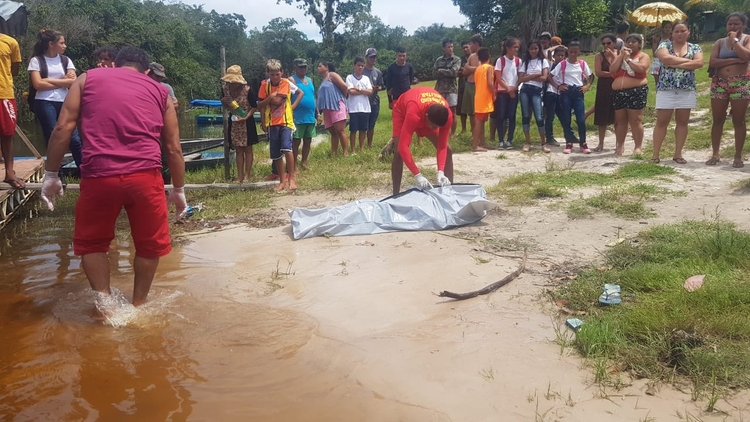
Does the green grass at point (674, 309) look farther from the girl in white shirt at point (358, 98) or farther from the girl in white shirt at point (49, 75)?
the girl in white shirt at point (358, 98)

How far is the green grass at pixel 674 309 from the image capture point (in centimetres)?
297

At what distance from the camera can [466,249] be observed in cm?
500

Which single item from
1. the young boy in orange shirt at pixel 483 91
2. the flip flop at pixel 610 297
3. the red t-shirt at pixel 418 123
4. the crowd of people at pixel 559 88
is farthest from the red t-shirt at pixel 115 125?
the young boy in orange shirt at pixel 483 91

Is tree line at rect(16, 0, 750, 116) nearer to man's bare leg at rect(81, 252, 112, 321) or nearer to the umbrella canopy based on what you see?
the umbrella canopy

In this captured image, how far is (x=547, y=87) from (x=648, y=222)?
15.6ft

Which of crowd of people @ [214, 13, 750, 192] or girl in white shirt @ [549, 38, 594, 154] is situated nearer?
crowd of people @ [214, 13, 750, 192]

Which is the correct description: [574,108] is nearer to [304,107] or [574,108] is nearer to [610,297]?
[304,107]

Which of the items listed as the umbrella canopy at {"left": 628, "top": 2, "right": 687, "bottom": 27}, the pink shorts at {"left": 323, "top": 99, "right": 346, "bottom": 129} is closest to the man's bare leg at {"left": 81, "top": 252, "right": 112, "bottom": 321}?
the pink shorts at {"left": 323, "top": 99, "right": 346, "bottom": 129}

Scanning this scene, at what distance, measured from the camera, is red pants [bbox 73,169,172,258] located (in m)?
3.64

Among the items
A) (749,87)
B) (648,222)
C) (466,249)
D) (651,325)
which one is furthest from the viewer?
(749,87)

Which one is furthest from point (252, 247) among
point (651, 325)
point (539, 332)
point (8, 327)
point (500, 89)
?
point (500, 89)

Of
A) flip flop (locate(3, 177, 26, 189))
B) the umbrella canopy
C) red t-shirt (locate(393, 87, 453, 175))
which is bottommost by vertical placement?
flip flop (locate(3, 177, 26, 189))

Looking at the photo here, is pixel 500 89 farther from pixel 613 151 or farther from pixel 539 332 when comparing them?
pixel 539 332

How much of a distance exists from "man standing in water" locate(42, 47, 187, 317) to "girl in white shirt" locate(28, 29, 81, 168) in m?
2.93
